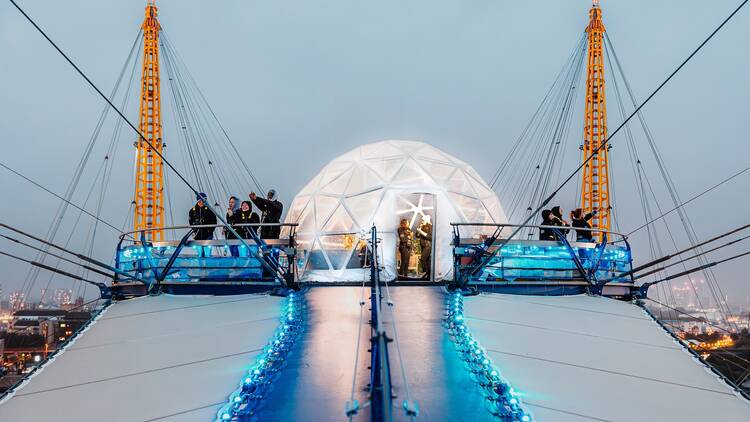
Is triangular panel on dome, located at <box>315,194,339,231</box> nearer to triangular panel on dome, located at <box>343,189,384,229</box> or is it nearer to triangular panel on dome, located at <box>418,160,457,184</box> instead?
triangular panel on dome, located at <box>343,189,384,229</box>

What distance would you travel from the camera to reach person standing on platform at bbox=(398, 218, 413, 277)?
12891 millimetres

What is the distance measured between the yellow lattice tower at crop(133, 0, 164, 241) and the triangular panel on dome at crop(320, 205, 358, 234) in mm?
15229

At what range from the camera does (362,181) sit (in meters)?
14.0

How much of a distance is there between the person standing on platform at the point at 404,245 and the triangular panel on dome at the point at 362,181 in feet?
4.22

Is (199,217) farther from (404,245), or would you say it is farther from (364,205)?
(404,245)

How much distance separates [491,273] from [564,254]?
4.70 ft

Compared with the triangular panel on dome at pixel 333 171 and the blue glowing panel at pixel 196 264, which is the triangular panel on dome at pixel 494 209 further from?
the blue glowing panel at pixel 196 264

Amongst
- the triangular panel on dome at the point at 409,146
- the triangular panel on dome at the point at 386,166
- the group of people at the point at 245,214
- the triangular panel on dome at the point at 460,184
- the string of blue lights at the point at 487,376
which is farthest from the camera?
the triangular panel on dome at the point at 409,146

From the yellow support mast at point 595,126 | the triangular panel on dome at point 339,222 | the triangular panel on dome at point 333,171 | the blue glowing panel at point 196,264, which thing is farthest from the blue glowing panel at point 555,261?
the yellow support mast at point 595,126

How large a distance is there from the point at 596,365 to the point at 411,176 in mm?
8461

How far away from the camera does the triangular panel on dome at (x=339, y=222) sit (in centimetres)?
1319

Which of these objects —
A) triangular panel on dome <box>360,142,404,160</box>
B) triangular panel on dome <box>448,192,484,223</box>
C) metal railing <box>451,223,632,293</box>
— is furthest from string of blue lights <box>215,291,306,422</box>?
triangular panel on dome <box>360,142,404,160</box>

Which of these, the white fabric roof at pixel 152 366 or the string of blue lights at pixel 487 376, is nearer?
the string of blue lights at pixel 487 376

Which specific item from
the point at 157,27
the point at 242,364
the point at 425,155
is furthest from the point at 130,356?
the point at 157,27
